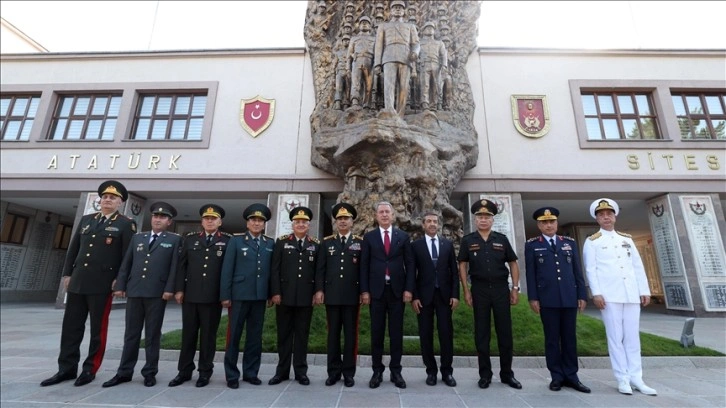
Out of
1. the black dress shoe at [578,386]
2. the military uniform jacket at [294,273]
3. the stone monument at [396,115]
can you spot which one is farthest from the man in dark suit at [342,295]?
the stone monument at [396,115]

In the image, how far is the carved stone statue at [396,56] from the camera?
329 inches

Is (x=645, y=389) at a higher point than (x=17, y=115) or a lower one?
lower

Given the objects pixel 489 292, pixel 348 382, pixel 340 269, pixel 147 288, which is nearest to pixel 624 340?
pixel 489 292

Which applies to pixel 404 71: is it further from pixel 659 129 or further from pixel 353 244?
pixel 659 129

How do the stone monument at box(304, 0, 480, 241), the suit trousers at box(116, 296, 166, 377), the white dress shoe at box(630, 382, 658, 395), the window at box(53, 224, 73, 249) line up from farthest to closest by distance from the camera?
1. the window at box(53, 224, 73, 249)
2. the stone monument at box(304, 0, 480, 241)
3. the suit trousers at box(116, 296, 166, 377)
4. the white dress shoe at box(630, 382, 658, 395)

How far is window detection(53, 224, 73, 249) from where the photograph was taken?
51.0ft

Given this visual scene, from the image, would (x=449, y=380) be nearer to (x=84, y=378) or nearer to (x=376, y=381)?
(x=376, y=381)

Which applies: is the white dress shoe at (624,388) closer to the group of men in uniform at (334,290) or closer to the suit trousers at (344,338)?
the group of men in uniform at (334,290)

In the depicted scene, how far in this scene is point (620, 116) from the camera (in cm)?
1199

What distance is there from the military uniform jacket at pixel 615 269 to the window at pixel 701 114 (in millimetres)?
10971

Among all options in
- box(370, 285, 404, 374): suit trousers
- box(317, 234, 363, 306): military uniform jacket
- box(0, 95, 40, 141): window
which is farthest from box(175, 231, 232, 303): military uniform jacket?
box(0, 95, 40, 141): window

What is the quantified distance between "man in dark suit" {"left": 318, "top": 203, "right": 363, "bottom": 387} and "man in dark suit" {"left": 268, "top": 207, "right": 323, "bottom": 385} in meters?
0.14

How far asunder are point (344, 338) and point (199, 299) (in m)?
1.64

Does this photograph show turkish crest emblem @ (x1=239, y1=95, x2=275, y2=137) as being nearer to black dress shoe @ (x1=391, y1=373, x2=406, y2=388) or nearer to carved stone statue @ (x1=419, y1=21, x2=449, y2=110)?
carved stone statue @ (x1=419, y1=21, x2=449, y2=110)
